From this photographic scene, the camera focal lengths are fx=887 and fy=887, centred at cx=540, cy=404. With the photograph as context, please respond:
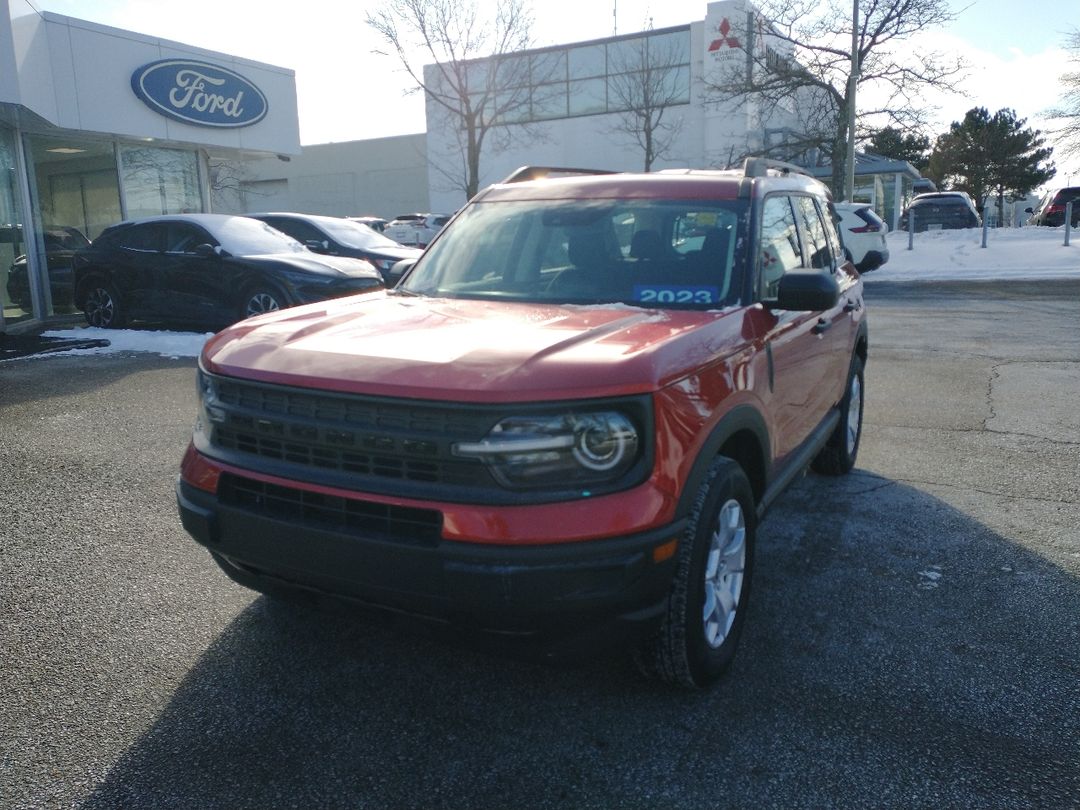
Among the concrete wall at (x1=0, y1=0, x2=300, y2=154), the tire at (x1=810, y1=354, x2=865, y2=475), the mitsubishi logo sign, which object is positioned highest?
the mitsubishi logo sign

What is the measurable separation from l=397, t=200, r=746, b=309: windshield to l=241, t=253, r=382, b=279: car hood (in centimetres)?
681

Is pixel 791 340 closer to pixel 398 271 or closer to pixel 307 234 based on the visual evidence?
pixel 398 271

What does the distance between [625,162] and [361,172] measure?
18.1 m

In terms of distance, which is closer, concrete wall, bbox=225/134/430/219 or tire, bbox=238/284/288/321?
tire, bbox=238/284/288/321

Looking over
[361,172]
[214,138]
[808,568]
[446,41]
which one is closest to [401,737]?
[808,568]

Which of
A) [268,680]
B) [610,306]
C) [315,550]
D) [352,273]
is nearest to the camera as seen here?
[315,550]

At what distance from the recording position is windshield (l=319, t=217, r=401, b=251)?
45.3 feet

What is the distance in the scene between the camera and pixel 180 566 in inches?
161

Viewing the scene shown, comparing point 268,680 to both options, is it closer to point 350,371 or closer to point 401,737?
point 401,737

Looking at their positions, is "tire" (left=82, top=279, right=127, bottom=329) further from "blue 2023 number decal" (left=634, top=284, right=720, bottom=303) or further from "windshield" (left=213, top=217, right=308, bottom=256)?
"blue 2023 number decal" (left=634, top=284, right=720, bottom=303)

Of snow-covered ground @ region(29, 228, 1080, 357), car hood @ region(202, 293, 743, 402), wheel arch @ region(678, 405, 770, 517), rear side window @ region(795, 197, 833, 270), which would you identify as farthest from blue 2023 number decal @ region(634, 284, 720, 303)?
snow-covered ground @ region(29, 228, 1080, 357)

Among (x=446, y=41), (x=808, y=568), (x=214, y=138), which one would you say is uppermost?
(x=446, y=41)

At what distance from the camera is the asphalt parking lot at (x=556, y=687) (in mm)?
2533

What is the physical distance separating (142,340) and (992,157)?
52.6 metres
